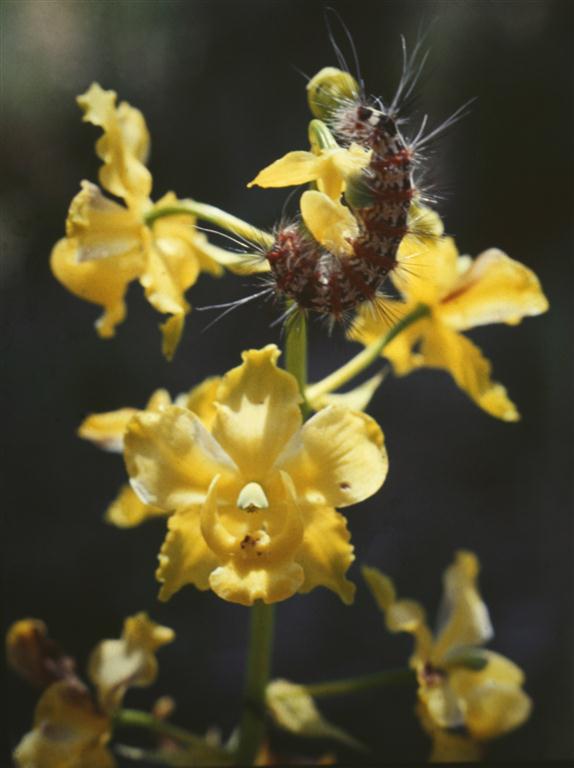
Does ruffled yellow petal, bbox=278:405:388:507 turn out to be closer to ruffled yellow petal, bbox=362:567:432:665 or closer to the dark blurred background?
ruffled yellow petal, bbox=362:567:432:665

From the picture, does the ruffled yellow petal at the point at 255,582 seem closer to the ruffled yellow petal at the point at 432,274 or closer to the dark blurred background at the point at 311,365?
the ruffled yellow petal at the point at 432,274

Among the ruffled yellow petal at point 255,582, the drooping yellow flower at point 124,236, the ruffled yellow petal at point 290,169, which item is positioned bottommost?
the ruffled yellow petal at point 255,582

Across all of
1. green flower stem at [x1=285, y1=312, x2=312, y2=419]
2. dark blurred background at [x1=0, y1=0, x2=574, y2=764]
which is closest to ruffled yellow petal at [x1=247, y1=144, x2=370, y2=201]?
green flower stem at [x1=285, y1=312, x2=312, y2=419]

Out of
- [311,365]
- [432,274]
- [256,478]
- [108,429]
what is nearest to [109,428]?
[108,429]

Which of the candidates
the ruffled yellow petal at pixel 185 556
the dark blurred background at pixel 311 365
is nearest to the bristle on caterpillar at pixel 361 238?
the ruffled yellow petal at pixel 185 556

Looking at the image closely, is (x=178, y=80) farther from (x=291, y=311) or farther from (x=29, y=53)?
(x=291, y=311)

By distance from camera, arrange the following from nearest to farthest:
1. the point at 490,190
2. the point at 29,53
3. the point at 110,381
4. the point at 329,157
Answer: the point at 329,157 < the point at 29,53 < the point at 110,381 < the point at 490,190

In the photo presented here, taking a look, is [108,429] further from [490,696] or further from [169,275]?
[490,696]

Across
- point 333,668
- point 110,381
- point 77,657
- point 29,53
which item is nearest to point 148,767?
point 77,657
